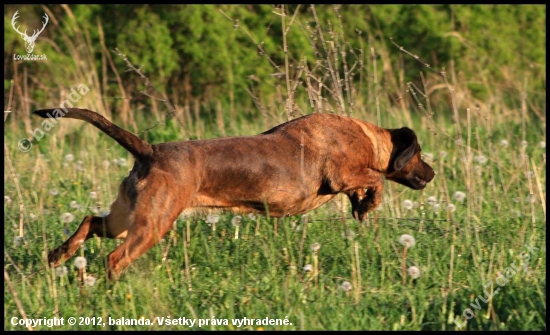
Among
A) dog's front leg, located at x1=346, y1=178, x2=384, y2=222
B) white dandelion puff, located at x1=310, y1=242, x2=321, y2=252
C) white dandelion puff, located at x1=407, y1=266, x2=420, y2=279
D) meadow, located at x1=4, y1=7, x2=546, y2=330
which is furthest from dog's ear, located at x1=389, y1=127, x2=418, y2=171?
white dandelion puff, located at x1=407, y1=266, x2=420, y2=279

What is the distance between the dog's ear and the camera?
17.2 ft

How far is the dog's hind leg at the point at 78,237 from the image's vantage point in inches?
186

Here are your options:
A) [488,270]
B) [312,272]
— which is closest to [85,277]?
[312,272]

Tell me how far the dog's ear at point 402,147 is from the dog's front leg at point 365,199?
18 centimetres

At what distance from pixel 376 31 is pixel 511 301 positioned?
311 inches

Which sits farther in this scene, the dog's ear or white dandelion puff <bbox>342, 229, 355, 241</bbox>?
the dog's ear

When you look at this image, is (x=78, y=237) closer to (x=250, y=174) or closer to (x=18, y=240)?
(x=18, y=240)

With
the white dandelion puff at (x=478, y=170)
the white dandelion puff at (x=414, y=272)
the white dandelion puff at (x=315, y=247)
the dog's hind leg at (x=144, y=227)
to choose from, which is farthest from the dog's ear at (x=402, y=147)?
the dog's hind leg at (x=144, y=227)

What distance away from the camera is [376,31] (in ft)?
37.9

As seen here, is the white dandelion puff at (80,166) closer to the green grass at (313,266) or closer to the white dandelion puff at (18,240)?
the green grass at (313,266)

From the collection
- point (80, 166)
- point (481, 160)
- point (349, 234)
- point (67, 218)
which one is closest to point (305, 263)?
point (349, 234)

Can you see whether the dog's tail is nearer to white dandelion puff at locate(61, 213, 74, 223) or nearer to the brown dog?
the brown dog

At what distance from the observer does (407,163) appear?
527 cm

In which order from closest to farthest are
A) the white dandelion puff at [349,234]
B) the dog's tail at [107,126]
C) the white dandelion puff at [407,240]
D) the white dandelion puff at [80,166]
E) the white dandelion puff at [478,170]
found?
the dog's tail at [107,126] → the white dandelion puff at [407,240] → the white dandelion puff at [349,234] → the white dandelion puff at [478,170] → the white dandelion puff at [80,166]
